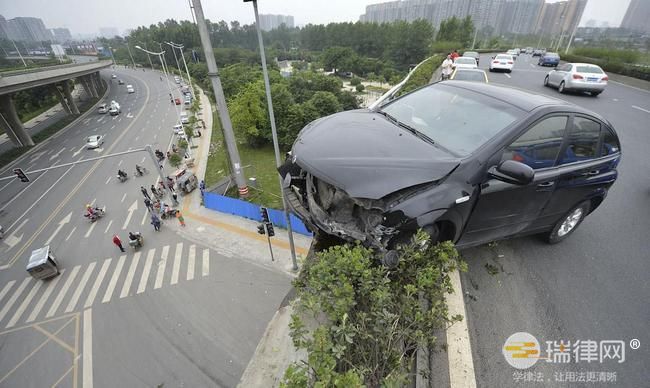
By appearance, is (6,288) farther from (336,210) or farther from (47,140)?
(47,140)

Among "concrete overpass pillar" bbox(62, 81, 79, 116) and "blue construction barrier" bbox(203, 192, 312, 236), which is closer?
"blue construction barrier" bbox(203, 192, 312, 236)

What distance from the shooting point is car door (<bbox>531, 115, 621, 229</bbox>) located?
11.1ft

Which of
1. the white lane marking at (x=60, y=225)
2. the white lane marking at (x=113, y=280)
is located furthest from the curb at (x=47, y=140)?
the white lane marking at (x=113, y=280)

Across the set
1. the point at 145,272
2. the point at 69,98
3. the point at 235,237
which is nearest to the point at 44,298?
the point at 145,272

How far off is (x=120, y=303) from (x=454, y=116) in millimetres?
13567

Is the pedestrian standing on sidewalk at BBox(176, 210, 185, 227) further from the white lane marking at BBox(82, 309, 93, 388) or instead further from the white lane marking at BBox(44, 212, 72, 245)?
the white lane marking at BBox(44, 212, 72, 245)

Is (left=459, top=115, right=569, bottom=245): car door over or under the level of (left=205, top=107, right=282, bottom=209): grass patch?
over

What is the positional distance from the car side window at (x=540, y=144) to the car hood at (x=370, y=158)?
2.71 feet

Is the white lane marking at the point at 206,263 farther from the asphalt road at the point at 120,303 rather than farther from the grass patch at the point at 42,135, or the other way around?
the grass patch at the point at 42,135

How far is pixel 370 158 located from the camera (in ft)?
→ 9.89

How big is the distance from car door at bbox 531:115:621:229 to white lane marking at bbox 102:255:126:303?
48.3ft

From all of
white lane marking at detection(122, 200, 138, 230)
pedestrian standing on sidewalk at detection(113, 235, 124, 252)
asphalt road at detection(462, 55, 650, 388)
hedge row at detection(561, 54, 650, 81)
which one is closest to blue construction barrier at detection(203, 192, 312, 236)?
white lane marking at detection(122, 200, 138, 230)

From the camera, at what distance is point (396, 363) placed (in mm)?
2104

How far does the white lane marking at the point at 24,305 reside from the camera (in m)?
10.7
